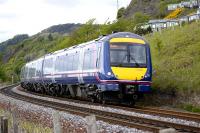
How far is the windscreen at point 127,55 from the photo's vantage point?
2002cm

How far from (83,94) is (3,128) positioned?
45.7 ft

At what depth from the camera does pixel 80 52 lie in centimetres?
2361

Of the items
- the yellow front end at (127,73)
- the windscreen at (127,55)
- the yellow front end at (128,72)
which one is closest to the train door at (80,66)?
the windscreen at (127,55)

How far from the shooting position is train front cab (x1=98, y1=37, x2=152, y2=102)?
64.3ft

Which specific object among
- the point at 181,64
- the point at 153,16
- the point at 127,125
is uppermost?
the point at 153,16

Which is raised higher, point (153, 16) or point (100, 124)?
point (153, 16)

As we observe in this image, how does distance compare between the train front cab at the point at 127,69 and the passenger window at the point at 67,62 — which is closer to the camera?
the train front cab at the point at 127,69

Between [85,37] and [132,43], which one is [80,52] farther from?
[85,37]

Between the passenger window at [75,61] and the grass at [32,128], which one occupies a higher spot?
the passenger window at [75,61]

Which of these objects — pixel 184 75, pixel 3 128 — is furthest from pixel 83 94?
pixel 3 128

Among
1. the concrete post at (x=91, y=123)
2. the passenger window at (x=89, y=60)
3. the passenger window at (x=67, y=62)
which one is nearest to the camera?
the concrete post at (x=91, y=123)

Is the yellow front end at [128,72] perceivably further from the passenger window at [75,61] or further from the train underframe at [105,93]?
the passenger window at [75,61]

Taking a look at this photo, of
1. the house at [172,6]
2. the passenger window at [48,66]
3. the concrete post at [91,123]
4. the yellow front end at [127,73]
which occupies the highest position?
the house at [172,6]

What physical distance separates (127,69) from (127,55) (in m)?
0.69
